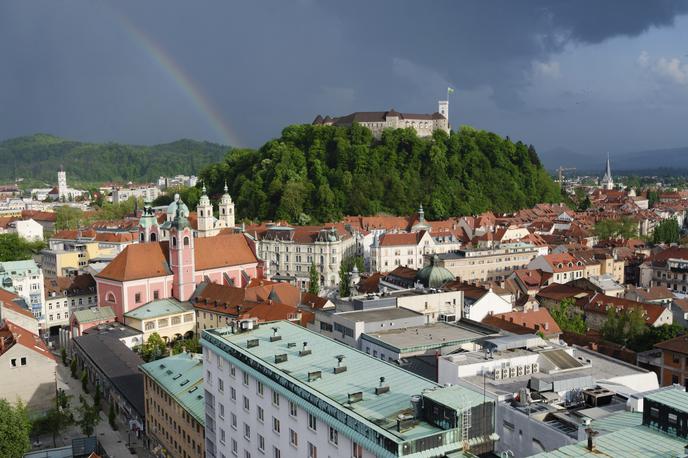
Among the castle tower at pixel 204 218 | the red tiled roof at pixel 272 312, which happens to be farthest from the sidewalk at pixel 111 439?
the castle tower at pixel 204 218

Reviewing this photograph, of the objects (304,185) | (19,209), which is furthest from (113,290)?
(19,209)

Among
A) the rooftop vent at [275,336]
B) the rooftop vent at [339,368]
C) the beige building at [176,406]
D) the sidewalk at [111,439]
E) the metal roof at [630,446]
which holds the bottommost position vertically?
the sidewalk at [111,439]

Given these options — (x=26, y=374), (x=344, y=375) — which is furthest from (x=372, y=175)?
(x=344, y=375)

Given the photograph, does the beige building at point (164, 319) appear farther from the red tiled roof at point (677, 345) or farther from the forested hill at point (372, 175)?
the forested hill at point (372, 175)

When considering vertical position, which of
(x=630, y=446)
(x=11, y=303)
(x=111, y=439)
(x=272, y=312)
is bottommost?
(x=111, y=439)

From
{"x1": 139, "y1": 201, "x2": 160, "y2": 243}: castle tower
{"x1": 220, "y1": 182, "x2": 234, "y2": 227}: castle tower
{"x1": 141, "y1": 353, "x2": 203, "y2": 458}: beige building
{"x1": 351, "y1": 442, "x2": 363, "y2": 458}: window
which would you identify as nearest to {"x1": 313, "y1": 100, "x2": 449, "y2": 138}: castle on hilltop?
{"x1": 220, "y1": 182, "x2": 234, "y2": 227}: castle tower

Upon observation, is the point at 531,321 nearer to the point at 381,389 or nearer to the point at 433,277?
the point at 433,277
